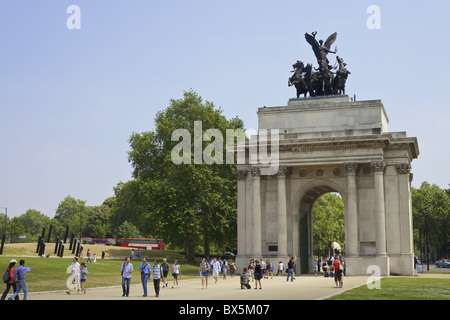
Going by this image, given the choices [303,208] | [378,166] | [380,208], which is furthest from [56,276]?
[378,166]

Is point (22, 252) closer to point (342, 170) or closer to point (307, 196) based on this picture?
point (307, 196)

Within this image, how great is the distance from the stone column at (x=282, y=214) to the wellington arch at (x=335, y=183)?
9cm

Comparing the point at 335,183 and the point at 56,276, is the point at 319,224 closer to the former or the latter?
the point at 335,183

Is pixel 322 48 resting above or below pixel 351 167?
above

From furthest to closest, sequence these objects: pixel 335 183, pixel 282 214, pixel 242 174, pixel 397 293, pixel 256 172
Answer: pixel 242 174 < pixel 256 172 < pixel 335 183 < pixel 282 214 < pixel 397 293

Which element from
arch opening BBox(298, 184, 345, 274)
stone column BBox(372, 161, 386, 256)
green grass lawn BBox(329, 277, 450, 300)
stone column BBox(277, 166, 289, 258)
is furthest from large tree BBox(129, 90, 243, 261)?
green grass lawn BBox(329, 277, 450, 300)

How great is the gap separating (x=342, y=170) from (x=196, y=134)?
2085 centimetres

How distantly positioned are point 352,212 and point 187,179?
2151cm

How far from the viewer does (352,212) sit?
4738 centimetres

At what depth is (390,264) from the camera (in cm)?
4688

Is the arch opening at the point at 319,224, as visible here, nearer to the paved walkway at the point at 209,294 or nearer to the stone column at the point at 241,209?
the stone column at the point at 241,209

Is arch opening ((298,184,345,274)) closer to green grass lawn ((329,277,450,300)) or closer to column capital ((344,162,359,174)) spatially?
column capital ((344,162,359,174))

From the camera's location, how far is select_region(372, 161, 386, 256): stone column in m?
46.3

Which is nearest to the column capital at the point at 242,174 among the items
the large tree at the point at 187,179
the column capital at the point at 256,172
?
the column capital at the point at 256,172
